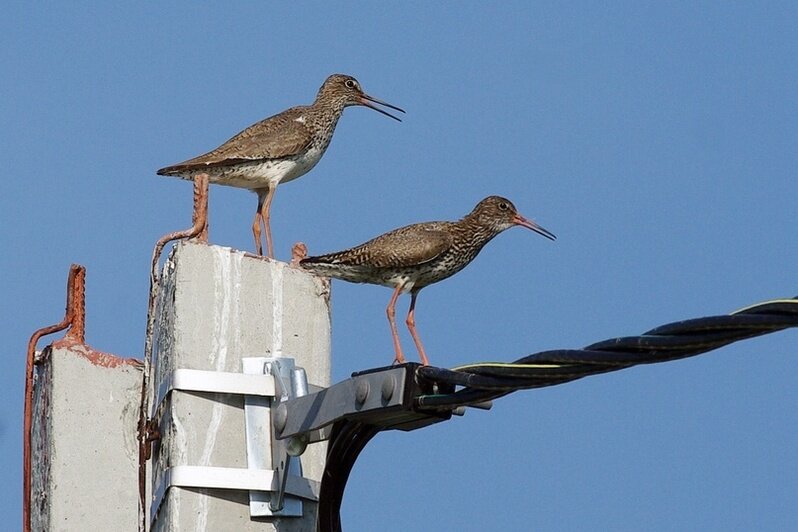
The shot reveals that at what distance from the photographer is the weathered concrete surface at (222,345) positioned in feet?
20.1

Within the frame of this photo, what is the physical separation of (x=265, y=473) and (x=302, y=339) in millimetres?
604

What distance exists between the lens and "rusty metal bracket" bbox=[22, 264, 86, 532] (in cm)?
748

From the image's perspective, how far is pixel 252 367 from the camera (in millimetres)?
6312

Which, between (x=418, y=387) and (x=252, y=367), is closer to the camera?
(x=418, y=387)

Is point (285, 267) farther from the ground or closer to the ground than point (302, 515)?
farther from the ground

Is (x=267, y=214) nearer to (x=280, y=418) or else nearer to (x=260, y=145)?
(x=260, y=145)

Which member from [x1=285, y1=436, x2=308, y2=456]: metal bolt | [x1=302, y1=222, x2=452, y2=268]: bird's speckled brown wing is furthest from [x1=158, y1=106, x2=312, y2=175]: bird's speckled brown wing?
[x1=285, y1=436, x2=308, y2=456]: metal bolt

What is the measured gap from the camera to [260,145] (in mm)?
13234

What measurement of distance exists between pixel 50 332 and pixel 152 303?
1185mm

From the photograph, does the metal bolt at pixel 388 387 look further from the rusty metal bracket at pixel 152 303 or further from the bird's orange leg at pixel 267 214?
the bird's orange leg at pixel 267 214

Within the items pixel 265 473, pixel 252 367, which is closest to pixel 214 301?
pixel 252 367

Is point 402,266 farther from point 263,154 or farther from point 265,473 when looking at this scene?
point 265,473

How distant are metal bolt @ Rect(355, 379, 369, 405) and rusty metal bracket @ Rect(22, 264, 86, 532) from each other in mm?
2357

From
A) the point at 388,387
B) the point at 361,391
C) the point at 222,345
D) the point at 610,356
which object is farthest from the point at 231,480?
the point at 610,356
